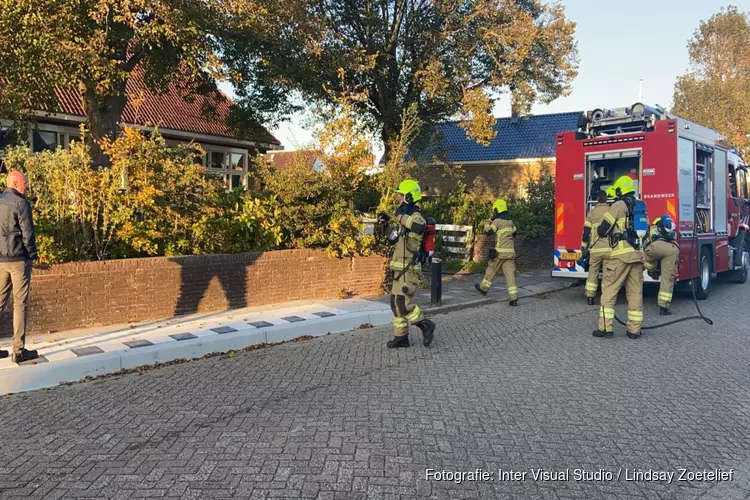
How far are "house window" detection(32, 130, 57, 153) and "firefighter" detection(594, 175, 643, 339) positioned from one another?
51.2ft

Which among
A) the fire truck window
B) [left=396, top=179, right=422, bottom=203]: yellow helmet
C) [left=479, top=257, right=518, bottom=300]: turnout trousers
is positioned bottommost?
[left=479, top=257, right=518, bottom=300]: turnout trousers

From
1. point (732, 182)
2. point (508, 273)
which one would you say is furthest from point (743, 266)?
point (508, 273)

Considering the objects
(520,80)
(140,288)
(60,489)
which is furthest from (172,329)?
(520,80)

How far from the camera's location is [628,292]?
7.67 metres

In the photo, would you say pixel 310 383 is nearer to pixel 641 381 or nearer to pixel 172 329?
pixel 172 329

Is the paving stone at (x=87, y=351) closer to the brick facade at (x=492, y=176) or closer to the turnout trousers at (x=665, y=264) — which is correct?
the turnout trousers at (x=665, y=264)

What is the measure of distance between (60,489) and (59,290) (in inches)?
168

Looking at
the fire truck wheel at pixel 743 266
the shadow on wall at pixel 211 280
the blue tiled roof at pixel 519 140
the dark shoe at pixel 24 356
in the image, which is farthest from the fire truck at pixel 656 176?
the blue tiled roof at pixel 519 140

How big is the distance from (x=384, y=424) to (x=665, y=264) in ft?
23.6

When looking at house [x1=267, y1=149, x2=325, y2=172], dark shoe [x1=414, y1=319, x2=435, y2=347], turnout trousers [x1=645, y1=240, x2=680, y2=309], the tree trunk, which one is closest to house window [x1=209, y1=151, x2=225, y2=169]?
the tree trunk

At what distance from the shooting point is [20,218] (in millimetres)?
5586

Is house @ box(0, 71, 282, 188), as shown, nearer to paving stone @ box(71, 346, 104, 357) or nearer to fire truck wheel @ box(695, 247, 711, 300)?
paving stone @ box(71, 346, 104, 357)

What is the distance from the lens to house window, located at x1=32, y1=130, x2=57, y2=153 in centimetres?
1666

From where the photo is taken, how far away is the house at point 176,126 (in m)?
15.9
